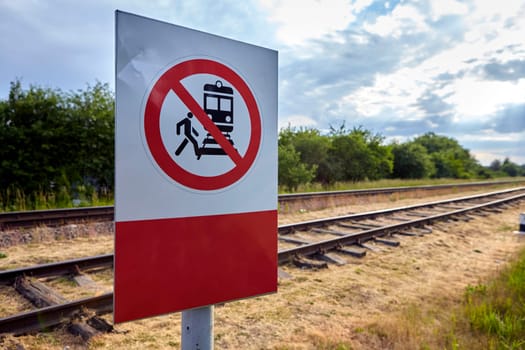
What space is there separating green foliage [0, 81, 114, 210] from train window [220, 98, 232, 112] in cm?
1127


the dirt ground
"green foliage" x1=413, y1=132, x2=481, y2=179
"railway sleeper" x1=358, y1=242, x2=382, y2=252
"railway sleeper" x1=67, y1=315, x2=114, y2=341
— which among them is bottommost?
the dirt ground

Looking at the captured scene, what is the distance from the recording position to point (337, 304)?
4250 mm

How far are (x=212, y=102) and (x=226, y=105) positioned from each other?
77 millimetres

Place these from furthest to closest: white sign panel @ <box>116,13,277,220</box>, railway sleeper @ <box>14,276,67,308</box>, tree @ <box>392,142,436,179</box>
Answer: tree @ <box>392,142,436,179</box> → railway sleeper @ <box>14,276,67,308</box> → white sign panel @ <box>116,13,277,220</box>

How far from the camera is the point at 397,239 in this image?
791cm

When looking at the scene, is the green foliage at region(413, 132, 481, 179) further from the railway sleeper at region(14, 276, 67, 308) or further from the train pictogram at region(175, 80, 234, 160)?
the train pictogram at region(175, 80, 234, 160)

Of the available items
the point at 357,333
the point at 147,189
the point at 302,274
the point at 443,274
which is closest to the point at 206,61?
the point at 147,189

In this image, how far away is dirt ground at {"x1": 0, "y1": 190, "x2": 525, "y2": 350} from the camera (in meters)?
3.25

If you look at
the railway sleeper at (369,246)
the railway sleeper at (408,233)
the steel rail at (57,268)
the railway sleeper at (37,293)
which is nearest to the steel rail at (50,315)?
the railway sleeper at (37,293)

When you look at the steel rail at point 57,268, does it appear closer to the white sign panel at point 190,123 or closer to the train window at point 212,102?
the white sign panel at point 190,123

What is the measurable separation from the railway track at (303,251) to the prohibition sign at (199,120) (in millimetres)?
2639

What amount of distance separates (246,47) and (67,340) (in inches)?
121

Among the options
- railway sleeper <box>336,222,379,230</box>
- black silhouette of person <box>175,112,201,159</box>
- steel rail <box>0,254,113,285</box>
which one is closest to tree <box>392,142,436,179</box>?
railway sleeper <box>336,222,379,230</box>

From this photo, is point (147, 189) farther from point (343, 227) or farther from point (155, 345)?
point (343, 227)
